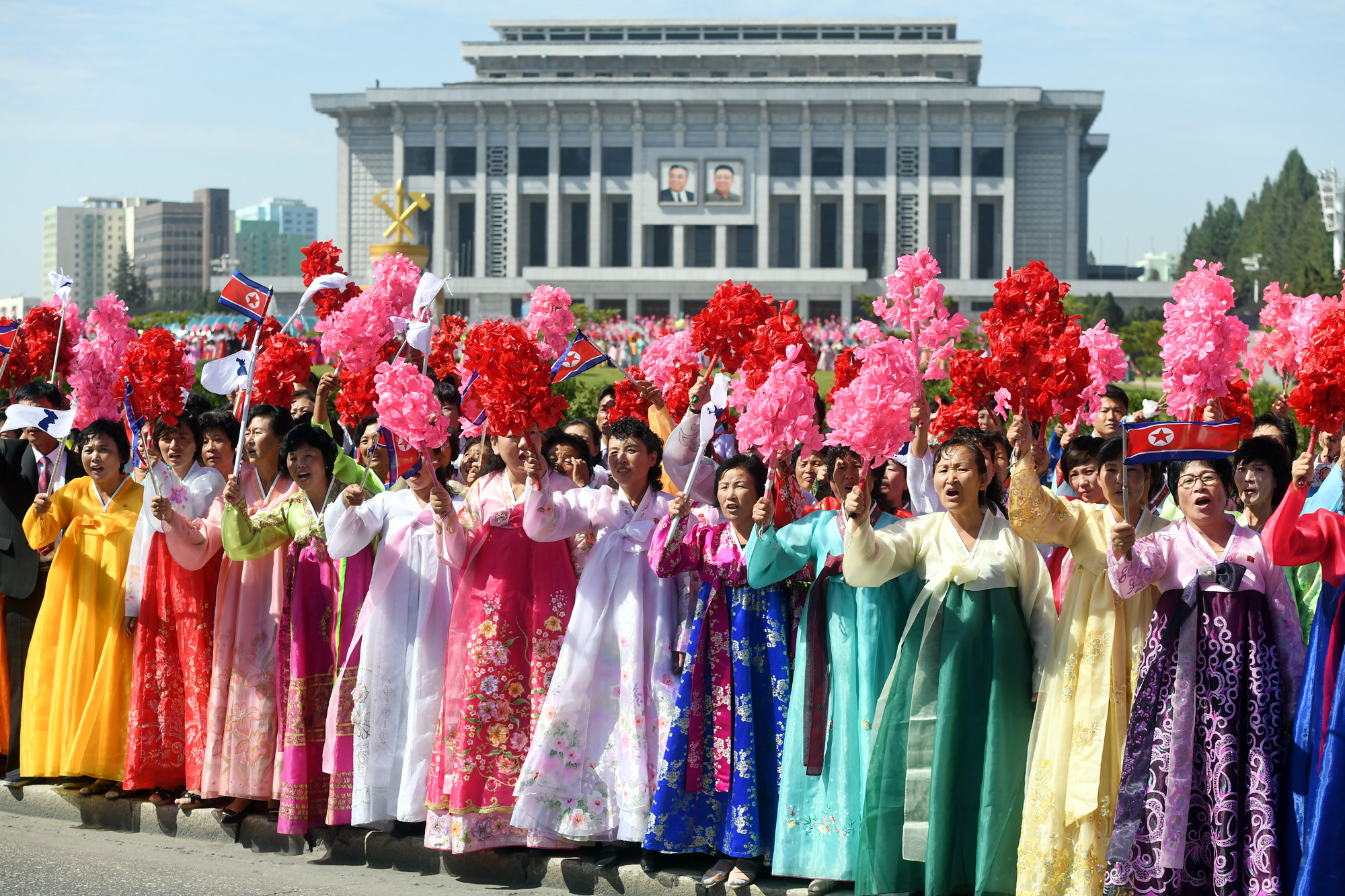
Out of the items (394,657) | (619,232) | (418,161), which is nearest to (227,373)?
(394,657)

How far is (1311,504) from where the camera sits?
5215 millimetres

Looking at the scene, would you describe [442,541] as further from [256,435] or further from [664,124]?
[664,124]

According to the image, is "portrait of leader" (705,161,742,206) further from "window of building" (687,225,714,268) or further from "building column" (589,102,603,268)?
"building column" (589,102,603,268)

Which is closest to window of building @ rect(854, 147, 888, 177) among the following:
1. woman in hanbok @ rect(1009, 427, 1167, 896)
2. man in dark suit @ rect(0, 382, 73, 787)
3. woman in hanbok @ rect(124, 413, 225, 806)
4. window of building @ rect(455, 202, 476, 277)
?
window of building @ rect(455, 202, 476, 277)

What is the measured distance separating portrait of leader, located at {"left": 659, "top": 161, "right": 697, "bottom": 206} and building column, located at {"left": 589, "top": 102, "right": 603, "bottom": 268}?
273 cm

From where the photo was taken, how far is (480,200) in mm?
62688

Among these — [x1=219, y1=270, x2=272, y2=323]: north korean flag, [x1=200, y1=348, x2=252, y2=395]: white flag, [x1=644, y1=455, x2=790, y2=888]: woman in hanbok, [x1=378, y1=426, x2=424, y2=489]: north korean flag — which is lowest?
[x1=644, y1=455, x2=790, y2=888]: woman in hanbok

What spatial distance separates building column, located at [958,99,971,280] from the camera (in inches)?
2360

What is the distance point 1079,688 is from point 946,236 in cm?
6003

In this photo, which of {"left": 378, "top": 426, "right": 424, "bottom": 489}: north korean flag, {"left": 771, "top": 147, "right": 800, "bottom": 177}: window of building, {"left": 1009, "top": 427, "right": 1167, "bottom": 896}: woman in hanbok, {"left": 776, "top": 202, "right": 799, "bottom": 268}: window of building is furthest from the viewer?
{"left": 776, "top": 202, "right": 799, "bottom": 268}: window of building

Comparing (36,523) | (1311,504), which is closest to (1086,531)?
(1311,504)

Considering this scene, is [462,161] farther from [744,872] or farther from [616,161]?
[744,872]

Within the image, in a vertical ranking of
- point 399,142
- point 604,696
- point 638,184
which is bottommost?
point 604,696

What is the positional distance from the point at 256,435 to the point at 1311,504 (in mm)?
4095
